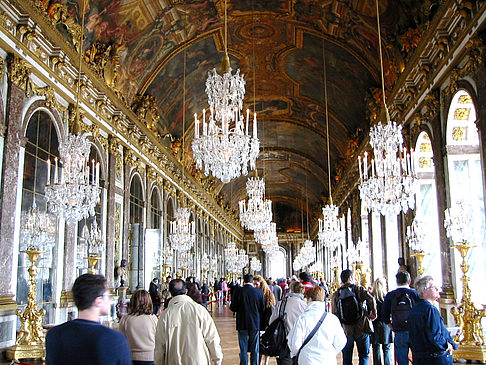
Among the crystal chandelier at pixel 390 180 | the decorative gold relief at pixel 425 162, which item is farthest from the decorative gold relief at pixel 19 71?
the decorative gold relief at pixel 425 162

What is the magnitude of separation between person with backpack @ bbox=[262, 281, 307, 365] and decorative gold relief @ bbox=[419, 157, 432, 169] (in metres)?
8.33

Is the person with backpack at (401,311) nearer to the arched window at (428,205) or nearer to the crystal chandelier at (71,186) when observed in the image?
the crystal chandelier at (71,186)

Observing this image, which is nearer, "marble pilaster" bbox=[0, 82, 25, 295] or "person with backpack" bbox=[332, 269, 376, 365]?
"person with backpack" bbox=[332, 269, 376, 365]

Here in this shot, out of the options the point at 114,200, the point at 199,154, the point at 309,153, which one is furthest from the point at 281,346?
the point at 309,153

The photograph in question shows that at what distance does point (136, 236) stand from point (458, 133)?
10.3 meters

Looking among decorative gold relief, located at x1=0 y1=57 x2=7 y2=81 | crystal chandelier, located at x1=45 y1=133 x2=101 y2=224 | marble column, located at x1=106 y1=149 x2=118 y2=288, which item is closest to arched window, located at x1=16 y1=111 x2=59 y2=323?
decorative gold relief, located at x1=0 y1=57 x2=7 y2=81

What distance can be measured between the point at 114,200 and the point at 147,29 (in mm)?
5105

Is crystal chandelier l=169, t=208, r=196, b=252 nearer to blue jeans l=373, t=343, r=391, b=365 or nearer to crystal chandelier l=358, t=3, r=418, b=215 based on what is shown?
crystal chandelier l=358, t=3, r=418, b=215

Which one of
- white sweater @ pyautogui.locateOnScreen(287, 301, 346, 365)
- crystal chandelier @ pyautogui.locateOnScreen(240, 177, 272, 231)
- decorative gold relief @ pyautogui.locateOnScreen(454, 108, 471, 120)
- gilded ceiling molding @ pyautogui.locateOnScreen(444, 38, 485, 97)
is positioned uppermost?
gilded ceiling molding @ pyautogui.locateOnScreen(444, 38, 485, 97)

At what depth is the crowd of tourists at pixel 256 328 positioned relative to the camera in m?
2.38

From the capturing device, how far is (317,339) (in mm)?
4016

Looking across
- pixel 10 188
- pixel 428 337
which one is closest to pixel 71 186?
pixel 10 188

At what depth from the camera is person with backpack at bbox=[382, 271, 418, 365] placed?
5.77 meters

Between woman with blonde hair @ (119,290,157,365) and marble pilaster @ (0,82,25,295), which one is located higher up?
marble pilaster @ (0,82,25,295)
